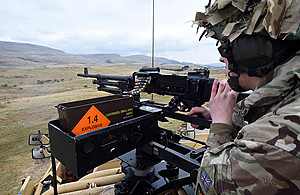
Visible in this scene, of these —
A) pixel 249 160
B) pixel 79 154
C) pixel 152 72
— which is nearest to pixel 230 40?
pixel 249 160

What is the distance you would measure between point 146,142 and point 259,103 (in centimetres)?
113

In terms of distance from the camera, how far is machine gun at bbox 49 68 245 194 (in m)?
1.34

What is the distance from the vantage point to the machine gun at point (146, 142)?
1.34 metres

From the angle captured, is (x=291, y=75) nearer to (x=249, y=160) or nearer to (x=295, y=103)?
(x=295, y=103)

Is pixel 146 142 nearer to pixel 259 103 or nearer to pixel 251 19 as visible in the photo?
pixel 259 103

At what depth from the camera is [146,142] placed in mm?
1821

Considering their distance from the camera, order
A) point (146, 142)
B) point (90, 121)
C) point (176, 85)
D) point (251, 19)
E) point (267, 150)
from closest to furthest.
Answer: point (267, 150)
point (251, 19)
point (90, 121)
point (146, 142)
point (176, 85)

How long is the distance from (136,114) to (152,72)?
3.44 feet

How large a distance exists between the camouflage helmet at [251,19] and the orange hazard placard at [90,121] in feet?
3.32

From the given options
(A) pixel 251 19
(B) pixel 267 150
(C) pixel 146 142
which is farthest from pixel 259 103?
(C) pixel 146 142

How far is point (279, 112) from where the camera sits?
796 mm

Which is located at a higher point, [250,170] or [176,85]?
[176,85]

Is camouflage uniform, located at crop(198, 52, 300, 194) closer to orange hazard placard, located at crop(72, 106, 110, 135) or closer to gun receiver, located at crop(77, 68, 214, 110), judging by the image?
orange hazard placard, located at crop(72, 106, 110, 135)

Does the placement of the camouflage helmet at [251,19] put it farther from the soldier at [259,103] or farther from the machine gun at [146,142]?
the machine gun at [146,142]
